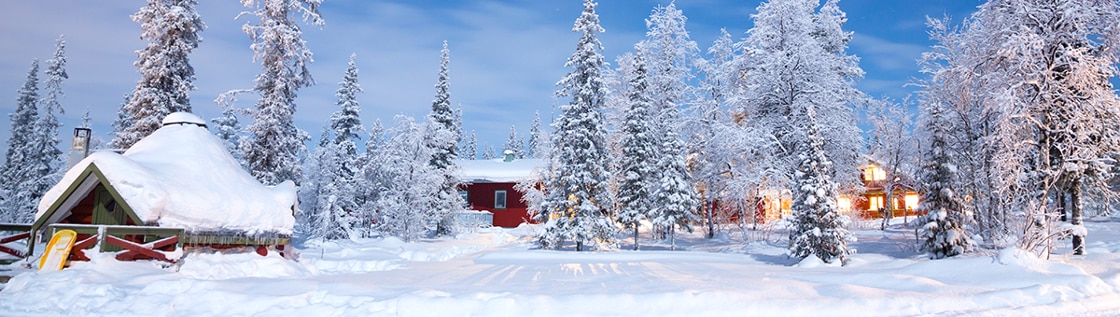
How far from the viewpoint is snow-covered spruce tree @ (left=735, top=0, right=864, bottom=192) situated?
20.9m

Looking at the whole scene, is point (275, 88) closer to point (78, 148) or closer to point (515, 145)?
point (78, 148)

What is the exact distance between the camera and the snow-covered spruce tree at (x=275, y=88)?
70.6ft

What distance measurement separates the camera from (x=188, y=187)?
43.1 ft

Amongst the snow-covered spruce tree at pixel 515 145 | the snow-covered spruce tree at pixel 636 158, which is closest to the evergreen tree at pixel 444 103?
the snow-covered spruce tree at pixel 636 158

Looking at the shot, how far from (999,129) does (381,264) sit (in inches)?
654

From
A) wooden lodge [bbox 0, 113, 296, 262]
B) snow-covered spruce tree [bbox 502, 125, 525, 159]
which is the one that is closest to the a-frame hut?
wooden lodge [bbox 0, 113, 296, 262]

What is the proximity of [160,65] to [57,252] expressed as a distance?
12452 millimetres

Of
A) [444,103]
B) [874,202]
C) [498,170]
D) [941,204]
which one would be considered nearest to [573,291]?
[941,204]

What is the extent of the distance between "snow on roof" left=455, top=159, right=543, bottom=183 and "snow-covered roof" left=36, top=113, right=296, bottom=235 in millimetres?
26559

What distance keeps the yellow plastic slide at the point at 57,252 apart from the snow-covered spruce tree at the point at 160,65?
37.4 ft

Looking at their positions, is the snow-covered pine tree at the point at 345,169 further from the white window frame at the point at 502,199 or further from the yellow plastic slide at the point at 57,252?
the yellow plastic slide at the point at 57,252

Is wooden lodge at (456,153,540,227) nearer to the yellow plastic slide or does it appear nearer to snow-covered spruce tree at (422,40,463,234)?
snow-covered spruce tree at (422,40,463,234)

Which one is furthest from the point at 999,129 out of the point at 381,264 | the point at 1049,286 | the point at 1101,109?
the point at 381,264

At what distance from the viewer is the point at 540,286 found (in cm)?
1120
